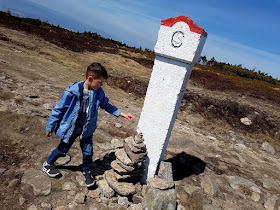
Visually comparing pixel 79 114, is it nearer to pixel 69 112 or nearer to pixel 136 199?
pixel 69 112

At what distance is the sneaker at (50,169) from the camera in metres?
3.14

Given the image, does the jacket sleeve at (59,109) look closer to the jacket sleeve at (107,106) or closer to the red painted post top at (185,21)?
the jacket sleeve at (107,106)

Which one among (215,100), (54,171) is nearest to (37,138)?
(54,171)

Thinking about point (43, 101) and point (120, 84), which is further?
point (120, 84)

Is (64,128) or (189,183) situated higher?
(64,128)

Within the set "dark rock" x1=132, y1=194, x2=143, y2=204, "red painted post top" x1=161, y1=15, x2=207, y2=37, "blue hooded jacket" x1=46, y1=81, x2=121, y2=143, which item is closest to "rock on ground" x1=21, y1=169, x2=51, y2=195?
"blue hooded jacket" x1=46, y1=81, x2=121, y2=143

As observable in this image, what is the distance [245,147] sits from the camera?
7.01 meters

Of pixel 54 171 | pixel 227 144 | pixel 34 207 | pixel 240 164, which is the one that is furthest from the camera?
pixel 227 144

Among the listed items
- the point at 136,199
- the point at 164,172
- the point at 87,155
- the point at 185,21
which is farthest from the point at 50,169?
the point at 185,21

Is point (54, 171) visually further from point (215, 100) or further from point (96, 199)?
point (215, 100)

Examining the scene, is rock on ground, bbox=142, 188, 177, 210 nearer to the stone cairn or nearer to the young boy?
the stone cairn

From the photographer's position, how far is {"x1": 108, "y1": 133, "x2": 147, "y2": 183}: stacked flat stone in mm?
3164

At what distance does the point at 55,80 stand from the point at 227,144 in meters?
8.54

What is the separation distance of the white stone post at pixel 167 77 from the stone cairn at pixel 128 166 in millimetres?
182
